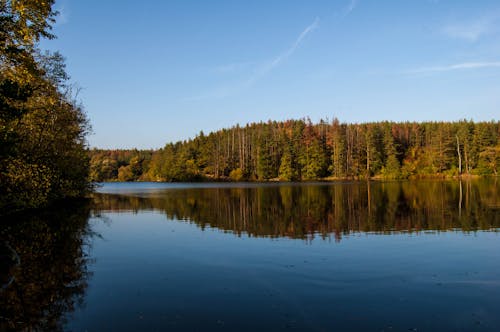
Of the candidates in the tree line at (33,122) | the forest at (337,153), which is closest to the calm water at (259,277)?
the tree line at (33,122)

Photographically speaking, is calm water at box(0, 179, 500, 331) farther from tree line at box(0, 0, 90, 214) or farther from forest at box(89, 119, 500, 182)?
forest at box(89, 119, 500, 182)

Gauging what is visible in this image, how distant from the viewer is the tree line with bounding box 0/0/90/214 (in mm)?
17969

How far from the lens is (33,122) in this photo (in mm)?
31344

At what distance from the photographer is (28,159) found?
101 feet

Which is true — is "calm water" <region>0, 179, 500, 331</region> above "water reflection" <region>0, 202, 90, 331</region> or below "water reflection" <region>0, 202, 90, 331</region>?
below

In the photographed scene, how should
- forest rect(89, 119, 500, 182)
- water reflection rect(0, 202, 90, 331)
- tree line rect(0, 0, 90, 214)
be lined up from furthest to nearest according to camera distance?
forest rect(89, 119, 500, 182), tree line rect(0, 0, 90, 214), water reflection rect(0, 202, 90, 331)

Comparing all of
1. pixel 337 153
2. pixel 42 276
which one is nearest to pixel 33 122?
pixel 42 276

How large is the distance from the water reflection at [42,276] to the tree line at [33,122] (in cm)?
451

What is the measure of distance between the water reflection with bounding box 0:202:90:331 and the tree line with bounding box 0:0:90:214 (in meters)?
4.51

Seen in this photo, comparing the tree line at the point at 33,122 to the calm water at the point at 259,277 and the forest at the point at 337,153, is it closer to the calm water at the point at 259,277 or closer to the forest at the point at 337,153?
the calm water at the point at 259,277

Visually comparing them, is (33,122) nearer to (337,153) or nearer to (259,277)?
(259,277)

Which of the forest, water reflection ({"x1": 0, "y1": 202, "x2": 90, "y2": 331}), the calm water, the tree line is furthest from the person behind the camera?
the forest

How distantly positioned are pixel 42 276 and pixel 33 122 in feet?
73.3

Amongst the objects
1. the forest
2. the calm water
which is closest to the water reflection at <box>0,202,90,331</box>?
the calm water
